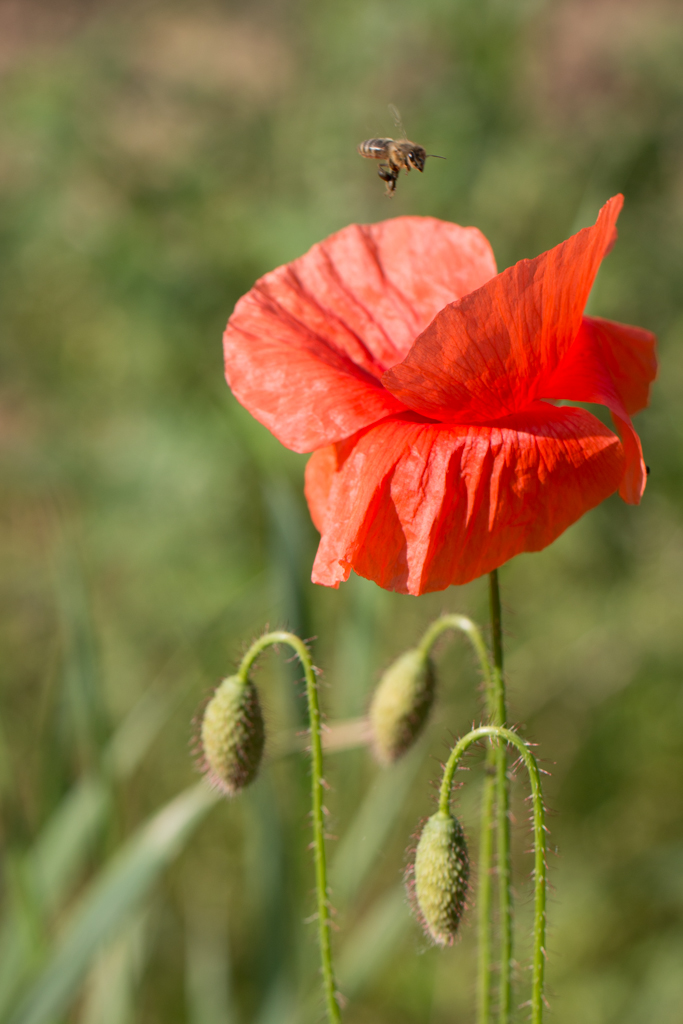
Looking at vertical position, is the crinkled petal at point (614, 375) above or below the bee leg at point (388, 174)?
below

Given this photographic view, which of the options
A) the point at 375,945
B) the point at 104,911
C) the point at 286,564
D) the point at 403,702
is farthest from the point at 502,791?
the point at 375,945

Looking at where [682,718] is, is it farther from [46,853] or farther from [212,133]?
[212,133]

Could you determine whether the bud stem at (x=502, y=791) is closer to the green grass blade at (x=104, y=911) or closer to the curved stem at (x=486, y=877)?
the curved stem at (x=486, y=877)

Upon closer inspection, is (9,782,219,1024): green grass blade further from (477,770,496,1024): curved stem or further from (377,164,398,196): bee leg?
(377,164,398,196): bee leg

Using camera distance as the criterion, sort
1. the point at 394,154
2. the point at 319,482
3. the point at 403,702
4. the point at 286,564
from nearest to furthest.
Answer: the point at 319,482 → the point at 403,702 → the point at 394,154 → the point at 286,564

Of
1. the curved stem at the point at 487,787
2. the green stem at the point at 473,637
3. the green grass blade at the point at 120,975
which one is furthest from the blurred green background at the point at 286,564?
the curved stem at the point at 487,787

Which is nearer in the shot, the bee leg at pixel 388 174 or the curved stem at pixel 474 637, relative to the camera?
the curved stem at pixel 474 637

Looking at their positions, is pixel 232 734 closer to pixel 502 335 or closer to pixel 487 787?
pixel 487 787
